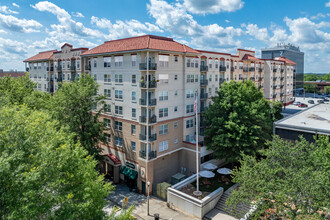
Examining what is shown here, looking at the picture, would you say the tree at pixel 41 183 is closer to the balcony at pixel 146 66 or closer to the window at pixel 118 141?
the balcony at pixel 146 66

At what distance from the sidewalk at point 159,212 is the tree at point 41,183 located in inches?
517

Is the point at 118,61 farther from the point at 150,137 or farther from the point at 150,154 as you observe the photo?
the point at 150,154

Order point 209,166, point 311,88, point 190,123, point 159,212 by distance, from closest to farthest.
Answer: point 159,212 < point 209,166 < point 190,123 < point 311,88

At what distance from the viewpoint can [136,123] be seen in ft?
111

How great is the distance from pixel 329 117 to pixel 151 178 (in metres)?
29.5

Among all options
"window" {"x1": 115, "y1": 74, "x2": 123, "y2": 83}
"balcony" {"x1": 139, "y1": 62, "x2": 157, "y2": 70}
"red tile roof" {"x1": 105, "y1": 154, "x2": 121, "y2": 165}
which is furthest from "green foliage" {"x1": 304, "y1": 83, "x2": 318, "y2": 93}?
"red tile roof" {"x1": 105, "y1": 154, "x2": 121, "y2": 165}

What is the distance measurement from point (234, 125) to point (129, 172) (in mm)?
16527

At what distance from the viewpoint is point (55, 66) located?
176 feet

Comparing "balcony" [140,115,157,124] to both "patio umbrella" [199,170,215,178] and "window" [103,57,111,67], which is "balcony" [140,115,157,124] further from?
"window" [103,57,111,67]

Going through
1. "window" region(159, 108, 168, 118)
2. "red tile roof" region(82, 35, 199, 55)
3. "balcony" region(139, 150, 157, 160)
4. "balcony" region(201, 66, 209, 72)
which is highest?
"red tile roof" region(82, 35, 199, 55)

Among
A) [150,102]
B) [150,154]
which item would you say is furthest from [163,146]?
[150,102]

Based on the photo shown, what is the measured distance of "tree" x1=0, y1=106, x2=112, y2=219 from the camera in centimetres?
1228

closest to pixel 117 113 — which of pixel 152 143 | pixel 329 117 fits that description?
pixel 152 143

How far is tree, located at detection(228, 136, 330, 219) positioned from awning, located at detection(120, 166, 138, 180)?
16.3 meters
